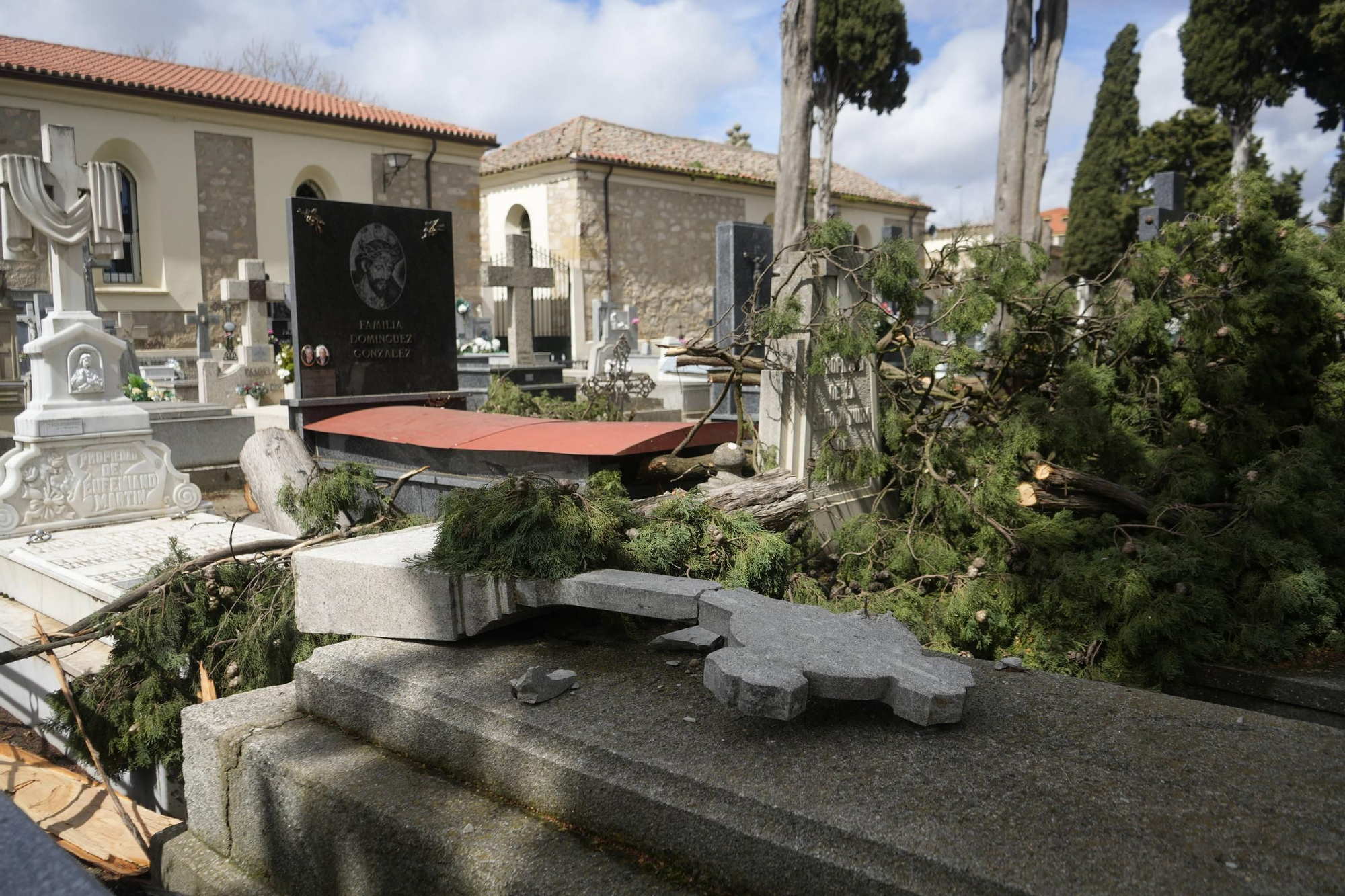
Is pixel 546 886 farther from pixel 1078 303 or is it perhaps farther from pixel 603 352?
pixel 603 352

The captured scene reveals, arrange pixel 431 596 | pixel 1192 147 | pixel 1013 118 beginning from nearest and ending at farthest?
pixel 431 596
pixel 1013 118
pixel 1192 147

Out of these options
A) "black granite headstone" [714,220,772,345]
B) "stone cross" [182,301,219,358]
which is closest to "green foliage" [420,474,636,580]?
"black granite headstone" [714,220,772,345]

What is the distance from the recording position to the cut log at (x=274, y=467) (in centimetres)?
591

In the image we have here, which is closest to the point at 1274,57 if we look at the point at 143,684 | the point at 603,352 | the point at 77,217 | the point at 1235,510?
the point at 603,352

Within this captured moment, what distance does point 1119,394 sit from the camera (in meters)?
4.80

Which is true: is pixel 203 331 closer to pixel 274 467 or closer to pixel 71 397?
pixel 71 397

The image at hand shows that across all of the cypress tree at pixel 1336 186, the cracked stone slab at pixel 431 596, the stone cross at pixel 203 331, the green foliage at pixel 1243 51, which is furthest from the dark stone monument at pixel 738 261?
the cypress tree at pixel 1336 186

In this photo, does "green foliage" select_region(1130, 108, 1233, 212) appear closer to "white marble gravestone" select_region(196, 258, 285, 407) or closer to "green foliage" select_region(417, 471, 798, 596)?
"white marble gravestone" select_region(196, 258, 285, 407)

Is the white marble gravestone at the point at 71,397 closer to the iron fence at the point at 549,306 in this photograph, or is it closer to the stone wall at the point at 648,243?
the iron fence at the point at 549,306

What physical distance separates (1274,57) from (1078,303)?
→ 1924 cm

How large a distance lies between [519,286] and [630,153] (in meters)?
11.7

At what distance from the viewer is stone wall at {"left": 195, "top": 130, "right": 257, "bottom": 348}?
17.4 m

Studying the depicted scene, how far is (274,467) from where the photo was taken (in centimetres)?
603

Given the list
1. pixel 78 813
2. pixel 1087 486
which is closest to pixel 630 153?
pixel 1087 486
